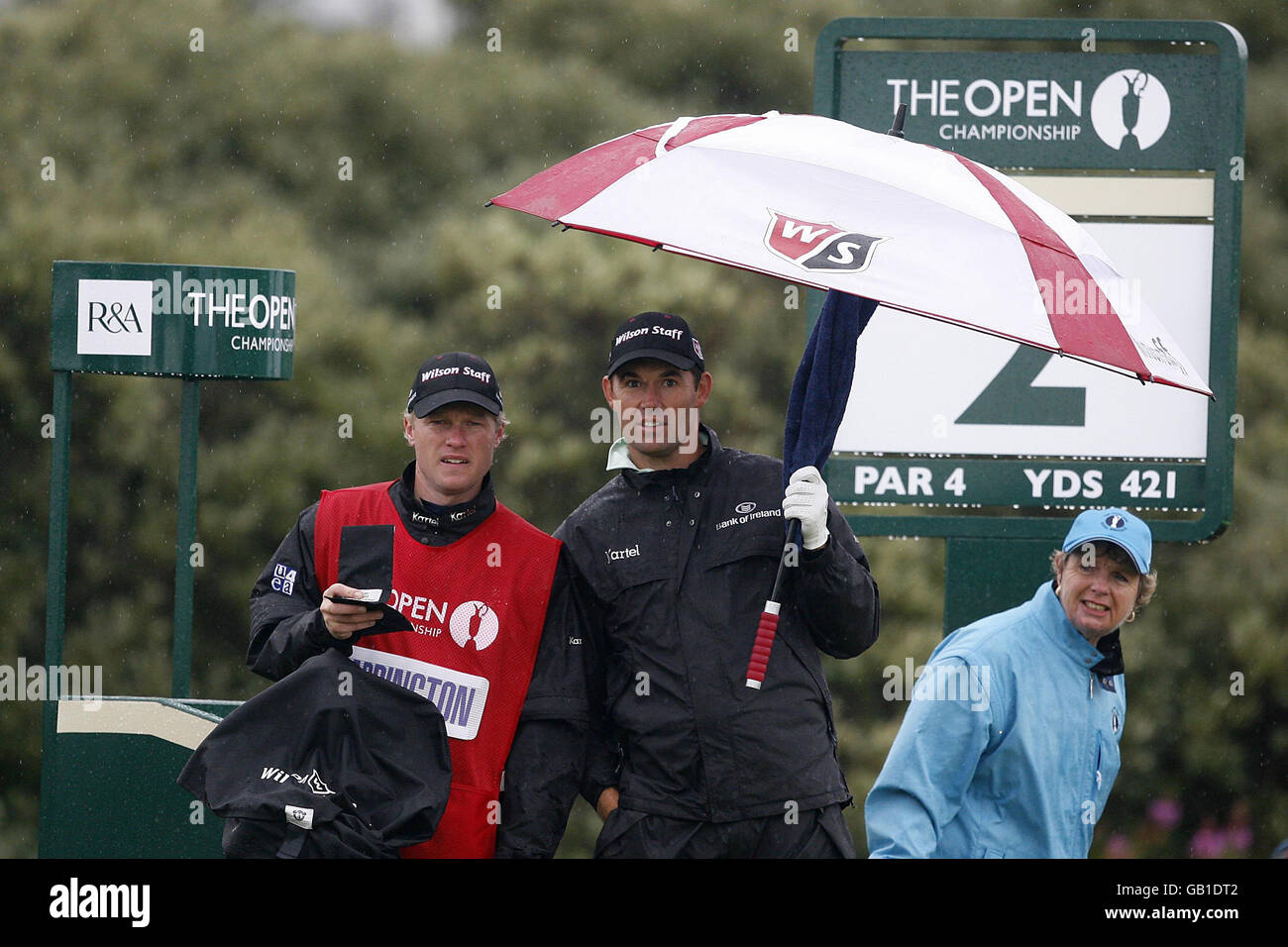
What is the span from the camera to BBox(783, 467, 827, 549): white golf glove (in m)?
3.51

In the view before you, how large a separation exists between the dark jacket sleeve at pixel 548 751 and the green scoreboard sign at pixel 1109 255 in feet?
6.01

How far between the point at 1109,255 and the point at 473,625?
277cm

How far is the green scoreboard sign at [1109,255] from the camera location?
17.4 ft

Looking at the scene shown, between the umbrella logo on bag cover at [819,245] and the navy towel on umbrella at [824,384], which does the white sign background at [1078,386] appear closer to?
the navy towel on umbrella at [824,384]

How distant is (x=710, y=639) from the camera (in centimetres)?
360

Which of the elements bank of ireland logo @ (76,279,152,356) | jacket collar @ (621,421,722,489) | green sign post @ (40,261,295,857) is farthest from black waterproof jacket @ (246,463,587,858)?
bank of ireland logo @ (76,279,152,356)

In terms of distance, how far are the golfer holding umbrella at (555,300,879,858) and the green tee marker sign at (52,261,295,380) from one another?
1759 mm

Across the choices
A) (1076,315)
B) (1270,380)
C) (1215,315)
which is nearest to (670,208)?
(1076,315)

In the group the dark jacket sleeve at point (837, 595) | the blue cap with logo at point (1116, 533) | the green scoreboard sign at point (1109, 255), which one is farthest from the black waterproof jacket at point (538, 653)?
the green scoreboard sign at point (1109, 255)

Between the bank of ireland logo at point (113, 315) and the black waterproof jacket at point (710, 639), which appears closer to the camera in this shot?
the black waterproof jacket at point (710, 639)

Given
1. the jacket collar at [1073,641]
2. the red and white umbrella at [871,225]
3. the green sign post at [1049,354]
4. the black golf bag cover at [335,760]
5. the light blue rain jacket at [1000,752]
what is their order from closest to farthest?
1. the red and white umbrella at [871,225]
2. the black golf bag cover at [335,760]
3. the light blue rain jacket at [1000,752]
4. the jacket collar at [1073,641]
5. the green sign post at [1049,354]

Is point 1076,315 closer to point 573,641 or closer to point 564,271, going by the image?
point 573,641

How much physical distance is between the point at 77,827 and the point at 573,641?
7.00 ft

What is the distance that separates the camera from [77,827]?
195 inches
